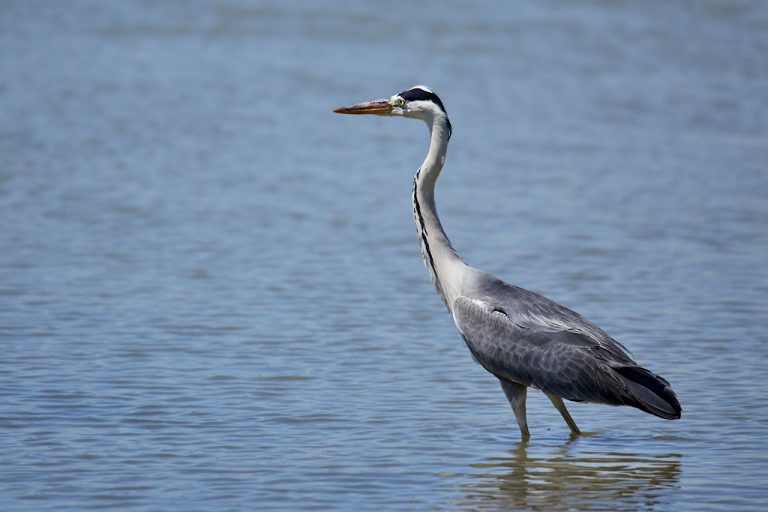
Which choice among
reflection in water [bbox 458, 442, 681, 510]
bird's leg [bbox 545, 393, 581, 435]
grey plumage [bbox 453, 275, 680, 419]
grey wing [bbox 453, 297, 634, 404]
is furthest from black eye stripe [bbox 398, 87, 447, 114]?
reflection in water [bbox 458, 442, 681, 510]

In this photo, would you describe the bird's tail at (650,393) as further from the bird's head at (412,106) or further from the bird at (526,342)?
the bird's head at (412,106)

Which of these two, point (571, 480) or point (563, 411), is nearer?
point (571, 480)

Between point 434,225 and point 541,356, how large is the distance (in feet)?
3.81

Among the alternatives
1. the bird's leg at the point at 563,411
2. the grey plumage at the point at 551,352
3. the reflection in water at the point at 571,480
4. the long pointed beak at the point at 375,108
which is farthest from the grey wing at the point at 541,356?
the long pointed beak at the point at 375,108

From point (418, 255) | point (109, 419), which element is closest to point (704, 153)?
point (418, 255)

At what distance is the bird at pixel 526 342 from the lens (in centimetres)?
713

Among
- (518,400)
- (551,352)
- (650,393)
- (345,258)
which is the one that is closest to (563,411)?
(518,400)

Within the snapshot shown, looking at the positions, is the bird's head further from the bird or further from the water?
the water

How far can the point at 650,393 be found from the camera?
7035 millimetres

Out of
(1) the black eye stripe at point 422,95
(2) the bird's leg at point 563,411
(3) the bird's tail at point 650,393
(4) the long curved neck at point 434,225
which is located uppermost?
(1) the black eye stripe at point 422,95

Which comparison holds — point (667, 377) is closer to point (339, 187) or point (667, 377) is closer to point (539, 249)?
point (539, 249)

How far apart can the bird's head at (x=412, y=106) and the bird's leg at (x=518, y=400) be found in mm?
1633

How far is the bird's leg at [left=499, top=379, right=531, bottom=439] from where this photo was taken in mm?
7379

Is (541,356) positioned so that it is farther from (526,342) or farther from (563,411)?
(563,411)
